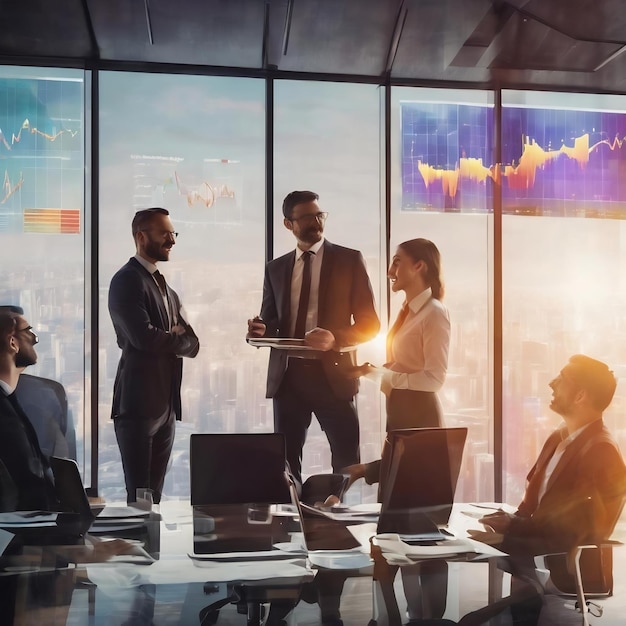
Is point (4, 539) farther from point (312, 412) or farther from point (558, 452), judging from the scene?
point (312, 412)

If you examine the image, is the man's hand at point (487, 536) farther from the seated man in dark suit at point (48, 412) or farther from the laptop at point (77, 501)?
the seated man in dark suit at point (48, 412)

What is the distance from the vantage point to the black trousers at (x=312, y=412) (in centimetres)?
423

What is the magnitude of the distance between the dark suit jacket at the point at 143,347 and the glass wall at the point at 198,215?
332mm

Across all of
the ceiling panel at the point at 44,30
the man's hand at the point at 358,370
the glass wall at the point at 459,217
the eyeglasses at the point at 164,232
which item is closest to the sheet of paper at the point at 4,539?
the man's hand at the point at 358,370

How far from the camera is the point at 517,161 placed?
487 cm

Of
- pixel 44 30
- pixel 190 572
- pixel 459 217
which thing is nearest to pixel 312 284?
pixel 459 217

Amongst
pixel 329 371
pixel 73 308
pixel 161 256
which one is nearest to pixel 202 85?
pixel 161 256

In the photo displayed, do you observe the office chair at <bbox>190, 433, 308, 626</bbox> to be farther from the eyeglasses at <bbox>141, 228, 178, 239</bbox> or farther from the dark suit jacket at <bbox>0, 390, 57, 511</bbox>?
the eyeglasses at <bbox>141, 228, 178, 239</bbox>

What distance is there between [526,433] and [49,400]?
3278mm

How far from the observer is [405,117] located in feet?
15.5

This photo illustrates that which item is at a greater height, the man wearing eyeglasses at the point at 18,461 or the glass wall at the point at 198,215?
the glass wall at the point at 198,215

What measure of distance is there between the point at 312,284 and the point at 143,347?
1.09 metres

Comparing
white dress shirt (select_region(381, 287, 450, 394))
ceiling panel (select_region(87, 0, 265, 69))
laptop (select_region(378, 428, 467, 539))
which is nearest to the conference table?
laptop (select_region(378, 428, 467, 539))

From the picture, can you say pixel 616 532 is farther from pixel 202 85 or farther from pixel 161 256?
pixel 202 85
